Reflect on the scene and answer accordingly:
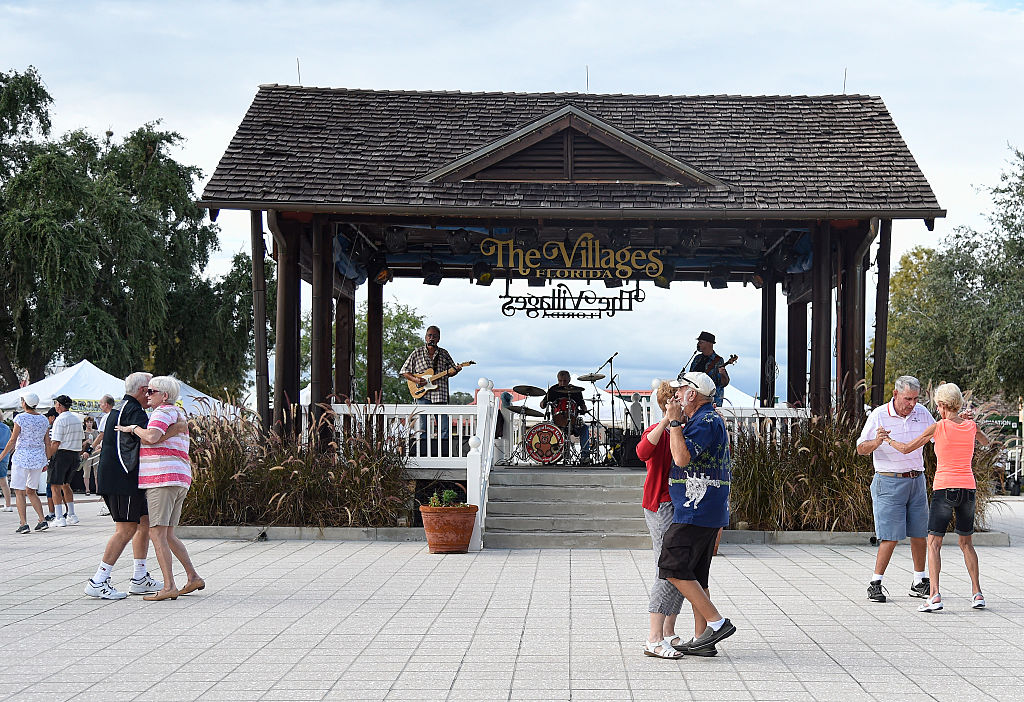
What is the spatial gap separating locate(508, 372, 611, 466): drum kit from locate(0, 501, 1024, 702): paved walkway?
6.02 meters

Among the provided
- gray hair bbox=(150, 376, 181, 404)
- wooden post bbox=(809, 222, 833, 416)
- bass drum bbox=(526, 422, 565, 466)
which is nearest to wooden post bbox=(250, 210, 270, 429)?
bass drum bbox=(526, 422, 565, 466)

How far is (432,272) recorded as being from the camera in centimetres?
1922

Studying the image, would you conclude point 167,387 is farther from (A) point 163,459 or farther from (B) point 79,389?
(B) point 79,389

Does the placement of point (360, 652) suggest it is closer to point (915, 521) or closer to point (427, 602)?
point (427, 602)

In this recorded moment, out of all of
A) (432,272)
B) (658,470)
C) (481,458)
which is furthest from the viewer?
(432,272)

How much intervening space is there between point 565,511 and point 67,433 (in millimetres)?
7538

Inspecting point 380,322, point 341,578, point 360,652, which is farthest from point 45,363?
point 360,652

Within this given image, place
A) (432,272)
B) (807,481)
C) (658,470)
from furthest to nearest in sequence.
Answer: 1. (432,272)
2. (807,481)
3. (658,470)

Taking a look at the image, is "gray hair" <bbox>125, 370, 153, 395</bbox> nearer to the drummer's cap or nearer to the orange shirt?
the drummer's cap

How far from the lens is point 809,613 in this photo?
8562 mm

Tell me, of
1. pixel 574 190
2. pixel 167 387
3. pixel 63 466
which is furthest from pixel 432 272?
pixel 167 387

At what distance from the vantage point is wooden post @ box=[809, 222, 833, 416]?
15359mm

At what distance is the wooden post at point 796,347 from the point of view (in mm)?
18938

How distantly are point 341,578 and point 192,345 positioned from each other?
28868 millimetres
